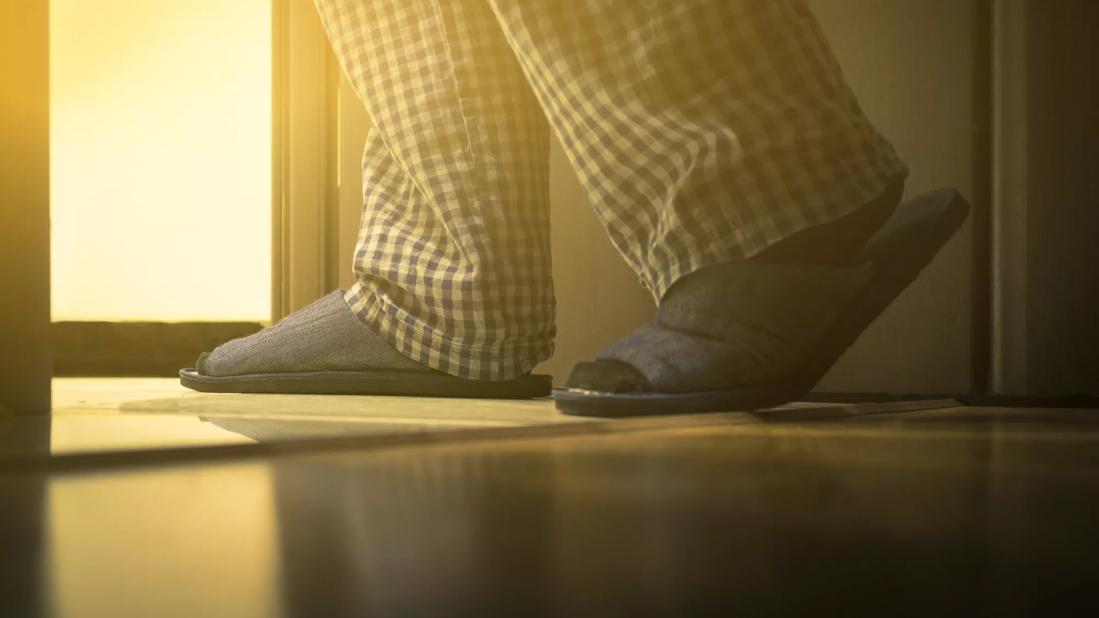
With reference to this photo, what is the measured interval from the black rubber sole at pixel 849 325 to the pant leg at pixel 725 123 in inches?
1.7

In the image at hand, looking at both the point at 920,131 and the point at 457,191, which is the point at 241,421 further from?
the point at 920,131

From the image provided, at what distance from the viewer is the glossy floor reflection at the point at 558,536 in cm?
17

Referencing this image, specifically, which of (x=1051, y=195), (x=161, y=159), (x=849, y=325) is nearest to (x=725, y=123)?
(x=849, y=325)

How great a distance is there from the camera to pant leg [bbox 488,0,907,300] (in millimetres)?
742

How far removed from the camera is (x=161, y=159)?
271cm

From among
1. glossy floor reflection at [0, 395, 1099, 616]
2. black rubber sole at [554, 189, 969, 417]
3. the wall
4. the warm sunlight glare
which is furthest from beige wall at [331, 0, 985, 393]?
the warm sunlight glare

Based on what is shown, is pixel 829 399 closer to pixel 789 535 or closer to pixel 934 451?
pixel 934 451

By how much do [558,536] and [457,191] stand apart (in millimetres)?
818

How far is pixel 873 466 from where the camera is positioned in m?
0.39

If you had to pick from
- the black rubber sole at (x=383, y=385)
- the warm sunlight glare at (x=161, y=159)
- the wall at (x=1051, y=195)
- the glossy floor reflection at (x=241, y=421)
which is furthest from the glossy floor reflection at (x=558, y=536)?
the warm sunlight glare at (x=161, y=159)

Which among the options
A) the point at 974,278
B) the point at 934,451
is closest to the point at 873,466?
the point at 934,451

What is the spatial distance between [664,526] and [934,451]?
10.1 inches

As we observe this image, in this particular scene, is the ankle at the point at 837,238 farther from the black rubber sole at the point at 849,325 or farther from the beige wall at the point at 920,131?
the beige wall at the point at 920,131

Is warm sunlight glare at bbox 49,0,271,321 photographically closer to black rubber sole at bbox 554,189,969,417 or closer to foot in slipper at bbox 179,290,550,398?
foot in slipper at bbox 179,290,550,398
